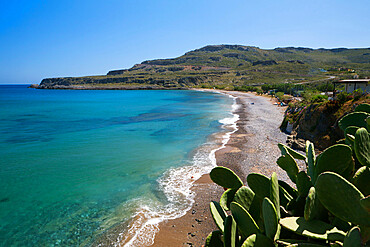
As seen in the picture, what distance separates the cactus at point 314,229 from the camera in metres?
1.71

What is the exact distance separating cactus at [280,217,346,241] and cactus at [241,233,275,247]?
18cm

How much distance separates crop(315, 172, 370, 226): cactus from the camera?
5.12 ft

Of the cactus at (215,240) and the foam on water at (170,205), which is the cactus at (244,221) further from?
the foam on water at (170,205)

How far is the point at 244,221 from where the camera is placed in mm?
2053

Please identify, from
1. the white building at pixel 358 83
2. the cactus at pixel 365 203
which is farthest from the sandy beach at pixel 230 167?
the white building at pixel 358 83

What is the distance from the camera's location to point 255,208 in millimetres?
2379

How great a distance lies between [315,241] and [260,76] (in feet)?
386

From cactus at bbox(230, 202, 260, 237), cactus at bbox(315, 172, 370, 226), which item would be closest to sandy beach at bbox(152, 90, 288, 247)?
cactus at bbox(230, 202, 260, 237)

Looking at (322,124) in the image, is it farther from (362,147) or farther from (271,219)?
(271,219)

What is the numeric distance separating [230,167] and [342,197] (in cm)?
993

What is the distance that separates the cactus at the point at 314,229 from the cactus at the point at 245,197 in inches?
18.9

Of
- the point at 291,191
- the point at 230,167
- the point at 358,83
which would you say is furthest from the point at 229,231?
the point at 358,83

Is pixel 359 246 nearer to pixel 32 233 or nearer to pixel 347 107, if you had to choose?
pixel 32 233

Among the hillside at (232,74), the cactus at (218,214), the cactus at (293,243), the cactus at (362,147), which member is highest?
the hillside at (232,74)
